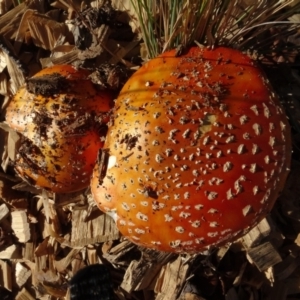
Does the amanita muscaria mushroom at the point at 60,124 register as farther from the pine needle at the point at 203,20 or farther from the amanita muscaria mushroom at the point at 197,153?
the pine needle at the point at 203,20

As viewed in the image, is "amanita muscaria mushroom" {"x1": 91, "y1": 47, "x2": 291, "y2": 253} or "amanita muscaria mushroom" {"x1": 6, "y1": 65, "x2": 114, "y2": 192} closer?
"amanita muscaria mushroom" {"x1": 91, "y1": 47, "x2": 291, "y2": 253}

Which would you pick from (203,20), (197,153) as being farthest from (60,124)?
(203,20)

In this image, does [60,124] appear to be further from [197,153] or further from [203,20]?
[203,20]

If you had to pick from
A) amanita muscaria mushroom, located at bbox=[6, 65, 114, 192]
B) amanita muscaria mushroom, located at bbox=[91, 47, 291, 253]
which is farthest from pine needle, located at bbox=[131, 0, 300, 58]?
amanita muscaria mushroom, located at bbox=[6, 65, 114, 192]

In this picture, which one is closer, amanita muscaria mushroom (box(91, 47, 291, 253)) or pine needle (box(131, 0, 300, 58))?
amanita muscaria mushroom (box(91, 47, 291, 253))

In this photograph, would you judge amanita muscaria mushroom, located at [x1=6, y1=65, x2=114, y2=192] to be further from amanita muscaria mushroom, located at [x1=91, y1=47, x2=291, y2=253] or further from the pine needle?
the pine needle

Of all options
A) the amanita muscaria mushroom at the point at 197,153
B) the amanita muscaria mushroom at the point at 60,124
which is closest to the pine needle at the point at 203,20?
the amanita muscaria mushroom at the point at 197,153

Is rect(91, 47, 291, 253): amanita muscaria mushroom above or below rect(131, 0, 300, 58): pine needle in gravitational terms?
below
